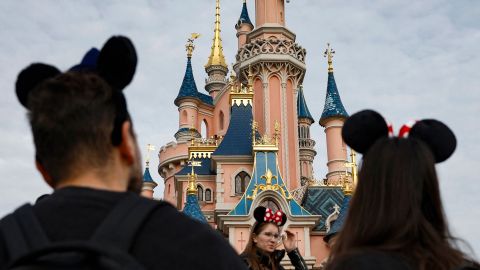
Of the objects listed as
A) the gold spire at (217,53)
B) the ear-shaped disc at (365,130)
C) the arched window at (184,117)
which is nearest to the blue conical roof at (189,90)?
the arched window at (184,117)

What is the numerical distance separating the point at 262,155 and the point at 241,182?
4.94 ft

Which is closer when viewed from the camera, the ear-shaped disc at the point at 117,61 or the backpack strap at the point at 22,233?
the backpack strap at the point at 22,233

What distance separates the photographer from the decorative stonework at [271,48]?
89.5 ft

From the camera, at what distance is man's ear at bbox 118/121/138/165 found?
174 cm

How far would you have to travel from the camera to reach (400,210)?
1.98 metres

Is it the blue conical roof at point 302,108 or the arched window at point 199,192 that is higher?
the blue conical roof at point 302,108

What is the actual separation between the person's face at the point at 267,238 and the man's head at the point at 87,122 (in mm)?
3425

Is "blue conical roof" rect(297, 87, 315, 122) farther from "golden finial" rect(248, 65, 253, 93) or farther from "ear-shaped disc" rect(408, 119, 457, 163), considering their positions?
"ear-shaped disc" rect(408, 119, 457, 163)

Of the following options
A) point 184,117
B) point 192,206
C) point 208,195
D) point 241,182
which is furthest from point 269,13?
point 184,117

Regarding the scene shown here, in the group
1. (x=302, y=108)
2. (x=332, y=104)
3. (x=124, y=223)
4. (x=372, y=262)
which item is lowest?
(x=372, y=262)

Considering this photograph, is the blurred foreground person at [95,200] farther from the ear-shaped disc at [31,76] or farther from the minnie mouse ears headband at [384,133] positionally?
the minnie mouse ears headband at [384,133]

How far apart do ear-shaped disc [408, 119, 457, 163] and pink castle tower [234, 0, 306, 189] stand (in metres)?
23.8

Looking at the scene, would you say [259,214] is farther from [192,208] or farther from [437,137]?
[192,208]

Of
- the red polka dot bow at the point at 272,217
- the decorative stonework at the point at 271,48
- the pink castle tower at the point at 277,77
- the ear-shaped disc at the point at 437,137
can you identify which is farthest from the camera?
the decorative stonework at the point at 271,48
